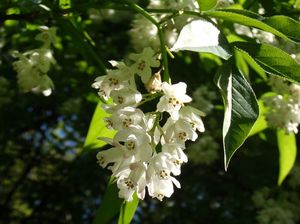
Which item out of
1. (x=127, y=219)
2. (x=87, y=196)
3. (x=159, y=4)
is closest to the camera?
(x=127, y=219)

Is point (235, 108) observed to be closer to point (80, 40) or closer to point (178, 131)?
point (178, 131)

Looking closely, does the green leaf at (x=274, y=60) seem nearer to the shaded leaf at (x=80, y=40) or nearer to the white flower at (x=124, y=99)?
the white flower at (x=124, y=99)

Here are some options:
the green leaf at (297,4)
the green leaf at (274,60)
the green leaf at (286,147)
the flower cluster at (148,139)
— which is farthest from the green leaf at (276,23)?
the green leaf at (286,147)

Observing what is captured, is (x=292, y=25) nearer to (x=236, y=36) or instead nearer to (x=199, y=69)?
(x=236, y=36)

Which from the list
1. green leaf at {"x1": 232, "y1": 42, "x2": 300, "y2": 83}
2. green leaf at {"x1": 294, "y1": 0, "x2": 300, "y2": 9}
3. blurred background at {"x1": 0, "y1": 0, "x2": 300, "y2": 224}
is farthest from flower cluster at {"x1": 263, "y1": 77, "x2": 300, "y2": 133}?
green leaf at {"x1": 232, "y1": 42, "x2": 300, "y2": 83}

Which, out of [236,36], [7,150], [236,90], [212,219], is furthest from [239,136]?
[7,150]
